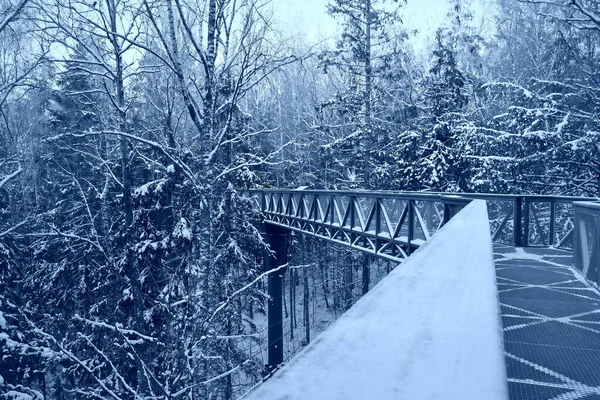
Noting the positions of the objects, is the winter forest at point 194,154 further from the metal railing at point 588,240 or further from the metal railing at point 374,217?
the metal railing at point 588,240

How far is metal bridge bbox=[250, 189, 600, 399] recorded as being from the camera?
3.27m

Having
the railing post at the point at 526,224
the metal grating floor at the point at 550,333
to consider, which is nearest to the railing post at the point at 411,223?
the metal grating floor at the point at 550,333

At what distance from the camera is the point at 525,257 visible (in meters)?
8.55

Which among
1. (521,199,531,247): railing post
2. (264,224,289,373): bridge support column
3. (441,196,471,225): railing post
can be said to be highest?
(441,196,471,225): railing post

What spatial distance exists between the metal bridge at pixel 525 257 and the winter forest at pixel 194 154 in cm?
251

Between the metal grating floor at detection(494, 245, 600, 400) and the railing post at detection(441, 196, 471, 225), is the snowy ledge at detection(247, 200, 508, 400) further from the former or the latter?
the railing post at detection(441, 196, 471, 225)

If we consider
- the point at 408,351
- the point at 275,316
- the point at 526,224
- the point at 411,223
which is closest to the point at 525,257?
the point at 526,224

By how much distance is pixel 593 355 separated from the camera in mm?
3508

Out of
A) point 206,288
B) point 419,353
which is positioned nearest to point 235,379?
point 206,288

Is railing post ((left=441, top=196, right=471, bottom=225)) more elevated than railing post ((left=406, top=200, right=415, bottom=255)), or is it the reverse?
railing post ((left=441, top=196, right=471, bottom=225))

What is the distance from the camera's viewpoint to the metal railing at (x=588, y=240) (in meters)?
5.75

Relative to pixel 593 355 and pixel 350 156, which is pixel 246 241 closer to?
pixel 350 156

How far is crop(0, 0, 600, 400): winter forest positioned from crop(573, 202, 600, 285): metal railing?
5.80 metres

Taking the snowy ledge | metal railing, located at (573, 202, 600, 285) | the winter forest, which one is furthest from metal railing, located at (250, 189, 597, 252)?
the snowy ledge
